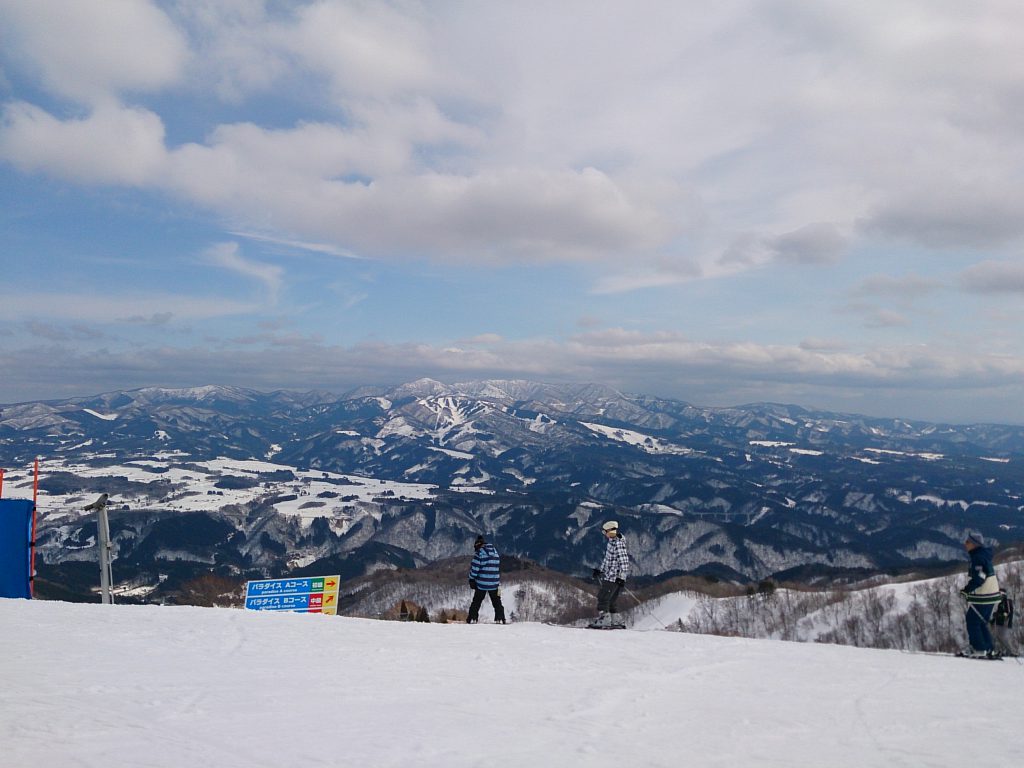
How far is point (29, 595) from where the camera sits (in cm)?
1758

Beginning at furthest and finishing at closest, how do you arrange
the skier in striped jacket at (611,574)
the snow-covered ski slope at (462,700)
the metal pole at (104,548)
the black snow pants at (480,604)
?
the metal pole at (104,548), the black snow pants at (480,604), the skier in striped jacket at (611,574), the snow-covered ski slope at (462,700)

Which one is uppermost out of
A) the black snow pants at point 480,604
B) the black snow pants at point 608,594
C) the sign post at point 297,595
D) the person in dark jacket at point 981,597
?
the person in dark jacket at point 981,597

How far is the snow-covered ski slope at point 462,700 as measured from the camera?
6.49 m

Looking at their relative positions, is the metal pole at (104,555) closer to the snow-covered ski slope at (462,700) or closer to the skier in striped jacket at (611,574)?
the snow-covered ski slope at (462,700)

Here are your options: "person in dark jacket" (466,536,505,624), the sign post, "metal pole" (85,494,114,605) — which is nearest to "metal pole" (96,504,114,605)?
"metal pole" (85,494,114,605)

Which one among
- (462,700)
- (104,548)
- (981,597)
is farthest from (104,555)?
(981,597)

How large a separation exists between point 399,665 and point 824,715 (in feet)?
20.0

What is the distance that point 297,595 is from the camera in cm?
2056

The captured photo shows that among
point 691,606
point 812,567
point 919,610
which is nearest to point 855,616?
point 919,610

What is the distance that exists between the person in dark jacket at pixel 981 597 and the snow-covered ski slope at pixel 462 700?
2.04 feet

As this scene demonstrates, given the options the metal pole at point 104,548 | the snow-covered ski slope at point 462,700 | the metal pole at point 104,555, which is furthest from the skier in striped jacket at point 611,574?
the metal pole at point 104,548

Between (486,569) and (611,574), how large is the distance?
127 inches

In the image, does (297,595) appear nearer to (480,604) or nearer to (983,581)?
(480,604)

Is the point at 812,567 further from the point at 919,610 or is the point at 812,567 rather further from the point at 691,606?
the point at 919,610
